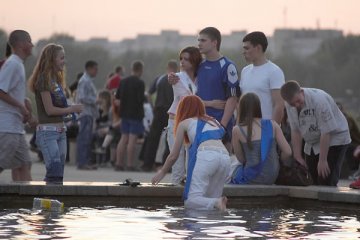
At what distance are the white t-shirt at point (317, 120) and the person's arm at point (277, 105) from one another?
81 mm

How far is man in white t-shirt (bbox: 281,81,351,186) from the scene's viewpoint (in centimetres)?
1505

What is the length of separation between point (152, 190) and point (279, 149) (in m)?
2.30

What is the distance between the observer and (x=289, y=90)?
1466 centimetres

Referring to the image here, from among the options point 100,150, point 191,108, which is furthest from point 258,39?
point 100,150

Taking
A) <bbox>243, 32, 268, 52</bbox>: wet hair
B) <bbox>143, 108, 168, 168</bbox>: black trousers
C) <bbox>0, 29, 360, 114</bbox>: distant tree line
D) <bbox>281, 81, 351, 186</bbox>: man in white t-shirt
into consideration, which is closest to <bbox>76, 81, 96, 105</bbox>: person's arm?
<bbox>143, 108, 168, 168</bbox>: black trousers

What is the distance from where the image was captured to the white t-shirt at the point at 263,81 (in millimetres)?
15172

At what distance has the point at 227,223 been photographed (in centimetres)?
1196

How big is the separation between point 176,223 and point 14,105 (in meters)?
3.29

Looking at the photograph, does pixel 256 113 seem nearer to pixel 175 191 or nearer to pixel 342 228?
pixel 175 191

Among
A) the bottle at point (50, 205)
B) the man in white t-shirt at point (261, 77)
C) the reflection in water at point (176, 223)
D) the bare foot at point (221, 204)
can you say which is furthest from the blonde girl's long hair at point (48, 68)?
the bare foot at point (221, 204)

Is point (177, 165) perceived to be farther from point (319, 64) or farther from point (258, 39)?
point (319, 64)

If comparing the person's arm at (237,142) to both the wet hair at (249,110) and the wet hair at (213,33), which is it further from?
the wet hair at (213,33)

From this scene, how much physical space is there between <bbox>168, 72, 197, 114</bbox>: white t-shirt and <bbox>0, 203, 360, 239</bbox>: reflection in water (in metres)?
1.67

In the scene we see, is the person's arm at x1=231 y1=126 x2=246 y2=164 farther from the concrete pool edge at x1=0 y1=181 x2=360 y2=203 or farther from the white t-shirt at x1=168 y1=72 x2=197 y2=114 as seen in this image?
the concrete pool edge at x1=0 y1=181 x2=360 y2=203
